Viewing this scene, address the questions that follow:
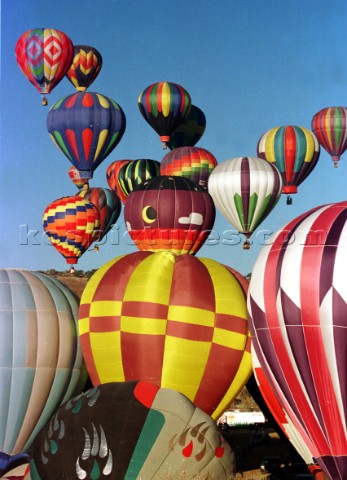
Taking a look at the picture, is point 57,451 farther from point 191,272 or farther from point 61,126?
point 61,126

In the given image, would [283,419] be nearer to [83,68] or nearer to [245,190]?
[245,190]

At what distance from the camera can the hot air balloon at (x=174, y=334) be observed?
1636 centimetres

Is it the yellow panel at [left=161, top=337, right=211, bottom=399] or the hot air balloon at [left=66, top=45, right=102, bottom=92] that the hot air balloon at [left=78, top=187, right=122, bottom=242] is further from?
the yellow panel at [left=161, top=337, right=211, bottom=399]

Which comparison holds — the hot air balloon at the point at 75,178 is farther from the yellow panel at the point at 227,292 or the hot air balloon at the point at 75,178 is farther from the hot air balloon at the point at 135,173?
the yellow panel at the point at 227,292

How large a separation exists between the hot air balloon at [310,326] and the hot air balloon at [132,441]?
202 cm

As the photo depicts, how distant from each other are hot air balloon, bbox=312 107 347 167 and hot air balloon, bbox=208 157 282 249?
860cm

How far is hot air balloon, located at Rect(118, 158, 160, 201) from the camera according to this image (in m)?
35.2

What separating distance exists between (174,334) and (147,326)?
45 centimetres

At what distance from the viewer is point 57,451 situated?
1266cm

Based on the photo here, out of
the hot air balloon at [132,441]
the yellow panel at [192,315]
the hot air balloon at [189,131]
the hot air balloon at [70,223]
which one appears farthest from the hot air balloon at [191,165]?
the hot air balloon at [132,441]

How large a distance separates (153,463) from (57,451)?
1235mm

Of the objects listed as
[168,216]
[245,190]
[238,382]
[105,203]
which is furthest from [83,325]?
[105,203]

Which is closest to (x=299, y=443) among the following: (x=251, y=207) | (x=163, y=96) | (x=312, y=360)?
(x=312, y=360)

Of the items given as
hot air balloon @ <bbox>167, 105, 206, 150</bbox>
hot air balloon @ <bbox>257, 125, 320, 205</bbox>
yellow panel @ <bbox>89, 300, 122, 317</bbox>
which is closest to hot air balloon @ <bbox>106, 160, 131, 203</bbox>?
hot air balloon @ <bbox>167, 105, 206, 150</bbox>
